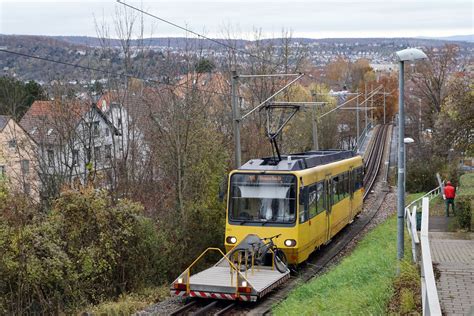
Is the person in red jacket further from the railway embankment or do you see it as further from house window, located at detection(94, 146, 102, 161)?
house window, located at detection(94, 146, 102, 161)

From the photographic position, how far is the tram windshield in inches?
683

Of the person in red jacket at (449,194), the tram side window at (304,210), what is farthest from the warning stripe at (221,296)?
the person in red jacket at (449,194)

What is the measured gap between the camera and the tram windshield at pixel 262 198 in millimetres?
17359

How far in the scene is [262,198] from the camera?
1752cm

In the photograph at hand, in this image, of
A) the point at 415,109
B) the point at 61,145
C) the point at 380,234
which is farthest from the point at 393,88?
the point at 380,234

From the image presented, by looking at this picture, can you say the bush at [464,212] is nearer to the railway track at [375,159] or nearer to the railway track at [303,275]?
the railway track at [303,275]

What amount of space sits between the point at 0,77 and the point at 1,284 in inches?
1287

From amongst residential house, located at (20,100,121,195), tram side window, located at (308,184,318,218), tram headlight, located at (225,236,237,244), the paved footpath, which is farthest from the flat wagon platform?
residential house, located at (20,100,121,195)

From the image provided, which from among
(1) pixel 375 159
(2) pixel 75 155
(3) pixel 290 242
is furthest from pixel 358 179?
(1) pixel 375 159

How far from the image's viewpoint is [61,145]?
→ 113ft

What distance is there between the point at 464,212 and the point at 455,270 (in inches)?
311

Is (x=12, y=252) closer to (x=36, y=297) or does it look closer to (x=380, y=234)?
(x=36, y=297)

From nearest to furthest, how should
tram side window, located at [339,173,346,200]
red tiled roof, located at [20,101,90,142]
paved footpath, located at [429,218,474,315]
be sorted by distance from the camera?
paved footpath, located at [429,218,474,315] → tram side window, located at [339,173,346,200] → red tiled roof, located at [20,101,90,142]

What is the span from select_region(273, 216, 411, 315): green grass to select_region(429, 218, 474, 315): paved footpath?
0.81 metres
